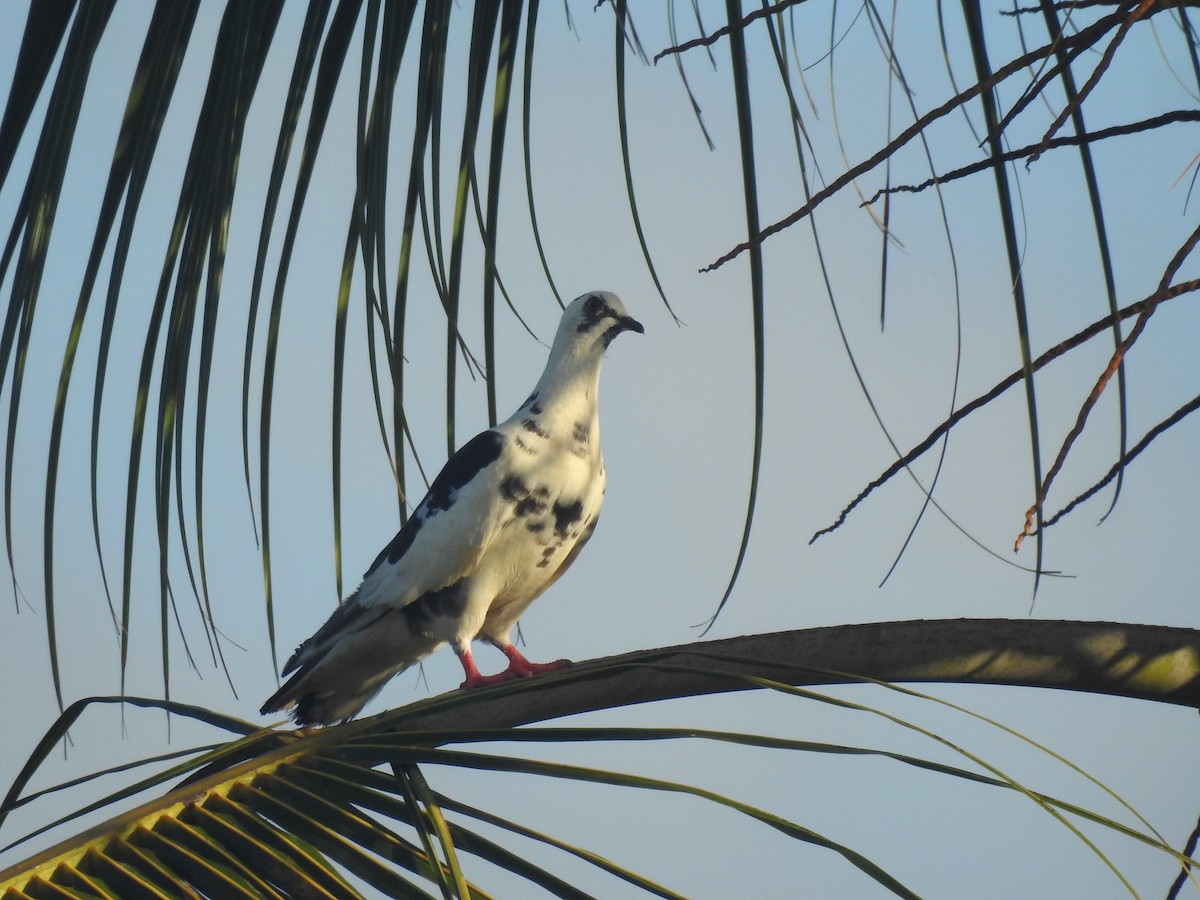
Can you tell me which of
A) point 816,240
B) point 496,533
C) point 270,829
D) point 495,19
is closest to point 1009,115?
point 816,240

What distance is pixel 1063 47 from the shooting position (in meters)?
1.44

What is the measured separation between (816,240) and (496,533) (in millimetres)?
3062

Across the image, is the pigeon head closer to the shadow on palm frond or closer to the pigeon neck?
the pigeon neck

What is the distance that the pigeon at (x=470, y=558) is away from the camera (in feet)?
14.4

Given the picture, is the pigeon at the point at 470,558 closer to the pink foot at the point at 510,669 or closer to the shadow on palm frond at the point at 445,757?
the pink foot at the point at 510,669

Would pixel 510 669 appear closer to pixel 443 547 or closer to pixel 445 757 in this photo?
pixel 443 547

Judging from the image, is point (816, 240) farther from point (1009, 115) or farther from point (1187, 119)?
point (1187, 119)

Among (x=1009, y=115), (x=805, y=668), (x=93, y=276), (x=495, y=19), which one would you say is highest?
(x=495, y=19)

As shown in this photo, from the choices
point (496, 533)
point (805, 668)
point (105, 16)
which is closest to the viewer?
point (805, 668)

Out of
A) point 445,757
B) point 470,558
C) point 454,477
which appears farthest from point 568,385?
point 445,757

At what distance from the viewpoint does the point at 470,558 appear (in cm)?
437

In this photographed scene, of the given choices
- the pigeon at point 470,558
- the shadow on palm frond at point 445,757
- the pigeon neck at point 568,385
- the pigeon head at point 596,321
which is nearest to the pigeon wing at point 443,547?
the pigeon at point 470,558

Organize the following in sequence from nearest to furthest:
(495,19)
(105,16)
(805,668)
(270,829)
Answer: (805,668), (270,829), (105,16), (495,19)

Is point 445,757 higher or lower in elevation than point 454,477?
lower
